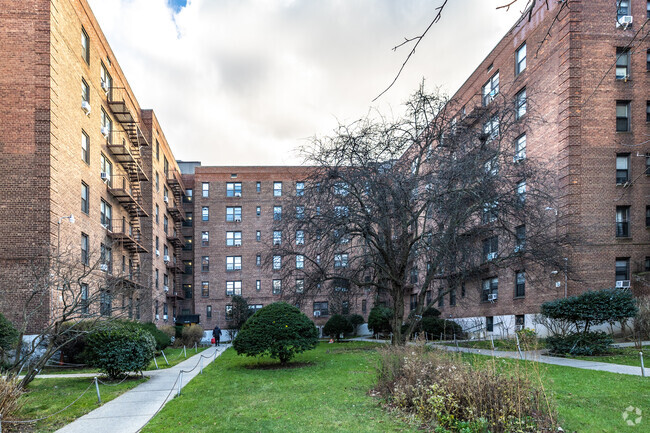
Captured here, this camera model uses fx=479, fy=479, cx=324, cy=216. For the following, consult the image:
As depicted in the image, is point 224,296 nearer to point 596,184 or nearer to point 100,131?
point 100,131

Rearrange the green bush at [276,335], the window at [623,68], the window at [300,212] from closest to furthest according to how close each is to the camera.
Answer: the green bush at [276,335] → the window at [300,212] → the window at [623,68]

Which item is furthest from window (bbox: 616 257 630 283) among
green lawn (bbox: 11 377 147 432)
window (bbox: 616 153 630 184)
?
green lawn (bbox: 11 377 147 432)

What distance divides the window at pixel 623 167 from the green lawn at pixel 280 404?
60.9 feet

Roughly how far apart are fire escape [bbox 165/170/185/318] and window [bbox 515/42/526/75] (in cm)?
3371

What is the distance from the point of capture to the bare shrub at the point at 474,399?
300 inches

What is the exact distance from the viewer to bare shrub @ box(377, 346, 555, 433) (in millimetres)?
7617

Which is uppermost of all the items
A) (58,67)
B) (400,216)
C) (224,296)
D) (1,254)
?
(58,67)

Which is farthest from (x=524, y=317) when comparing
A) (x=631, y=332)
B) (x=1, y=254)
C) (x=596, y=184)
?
(x=1, y=254)

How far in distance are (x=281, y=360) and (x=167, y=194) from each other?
33.7m

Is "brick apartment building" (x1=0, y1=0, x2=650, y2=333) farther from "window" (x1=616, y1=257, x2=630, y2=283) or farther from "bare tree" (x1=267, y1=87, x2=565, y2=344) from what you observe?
"bare tree" (x1=267, y1=87, x2=565, y2=344)

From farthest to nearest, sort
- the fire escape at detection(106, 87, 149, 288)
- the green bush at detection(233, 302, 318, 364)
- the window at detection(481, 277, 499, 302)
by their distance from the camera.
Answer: the window at detection(481, 277, 499, 302)
the fire escape at detection(106, 87, 149, 288)
the green bush at detection(233, 302, 318, 364)

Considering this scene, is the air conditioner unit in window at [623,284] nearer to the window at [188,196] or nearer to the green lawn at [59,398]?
the green lawn at [59,398]

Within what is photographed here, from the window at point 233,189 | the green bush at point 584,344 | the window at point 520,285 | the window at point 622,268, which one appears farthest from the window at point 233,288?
the green bush at point 584,344

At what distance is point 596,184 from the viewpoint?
83.0ft
